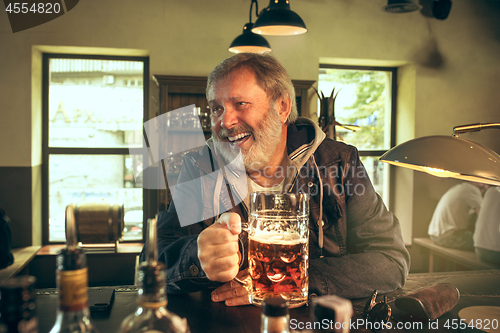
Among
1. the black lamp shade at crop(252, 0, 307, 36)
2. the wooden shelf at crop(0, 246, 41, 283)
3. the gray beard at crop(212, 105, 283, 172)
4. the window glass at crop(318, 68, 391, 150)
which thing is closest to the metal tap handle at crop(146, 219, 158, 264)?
the gray beard at crop(212, 105, 283, 172)

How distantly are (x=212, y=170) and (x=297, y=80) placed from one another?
2.66 m

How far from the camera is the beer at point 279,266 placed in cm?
87

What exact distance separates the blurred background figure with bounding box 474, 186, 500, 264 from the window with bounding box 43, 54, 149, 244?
10.7 feet

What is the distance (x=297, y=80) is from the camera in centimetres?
401

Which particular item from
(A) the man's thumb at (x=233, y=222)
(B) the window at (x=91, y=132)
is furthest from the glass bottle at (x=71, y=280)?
(B) the window at (x=91, y=132)

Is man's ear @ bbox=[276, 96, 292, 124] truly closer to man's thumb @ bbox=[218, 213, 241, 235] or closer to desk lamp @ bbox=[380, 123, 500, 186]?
desk lamp @ bbox=[380, 123, 500, 186]

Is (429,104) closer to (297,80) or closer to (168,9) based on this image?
(297,80)

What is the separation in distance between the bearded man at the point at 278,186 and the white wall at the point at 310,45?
248 centimetres

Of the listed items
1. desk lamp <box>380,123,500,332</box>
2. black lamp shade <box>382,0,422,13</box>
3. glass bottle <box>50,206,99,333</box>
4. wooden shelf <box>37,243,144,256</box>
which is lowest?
wooden shelf <box>37,243,144,256</box>

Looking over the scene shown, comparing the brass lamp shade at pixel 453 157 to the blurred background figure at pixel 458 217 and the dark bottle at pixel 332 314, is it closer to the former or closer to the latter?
the dark bottle at pixel 332 314

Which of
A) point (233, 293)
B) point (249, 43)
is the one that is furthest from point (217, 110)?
point (249, 43)

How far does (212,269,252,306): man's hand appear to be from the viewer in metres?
0.99

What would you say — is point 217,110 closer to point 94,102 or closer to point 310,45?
point 310,45

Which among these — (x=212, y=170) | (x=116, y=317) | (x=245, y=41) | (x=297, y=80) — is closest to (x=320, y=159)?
(x=212, y=170)
